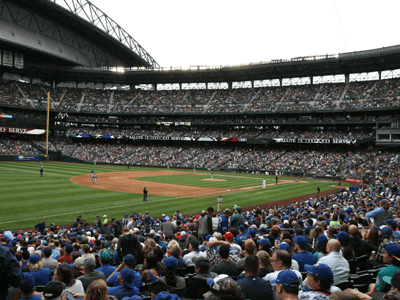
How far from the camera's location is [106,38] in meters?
79.7

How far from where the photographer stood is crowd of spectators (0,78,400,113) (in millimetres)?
62522

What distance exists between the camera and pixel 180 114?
76.4 meters

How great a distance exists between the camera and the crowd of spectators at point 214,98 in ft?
205

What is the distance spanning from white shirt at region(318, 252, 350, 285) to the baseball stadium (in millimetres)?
30067

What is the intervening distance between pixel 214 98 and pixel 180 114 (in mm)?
11343

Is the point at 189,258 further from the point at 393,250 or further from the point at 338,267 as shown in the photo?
the point at 393,250

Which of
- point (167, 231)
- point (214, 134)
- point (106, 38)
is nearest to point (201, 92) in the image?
point (214, 134)

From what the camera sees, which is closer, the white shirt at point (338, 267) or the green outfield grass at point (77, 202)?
the white shirt at point (338, 267)

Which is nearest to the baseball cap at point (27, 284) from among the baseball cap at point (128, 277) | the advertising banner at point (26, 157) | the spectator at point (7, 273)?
the spectator at point (7, 273)

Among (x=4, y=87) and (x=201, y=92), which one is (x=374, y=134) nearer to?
(x=201, y=92)

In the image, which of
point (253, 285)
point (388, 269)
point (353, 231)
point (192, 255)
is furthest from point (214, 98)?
point (253, 285)

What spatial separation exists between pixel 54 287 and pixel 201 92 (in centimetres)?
8269

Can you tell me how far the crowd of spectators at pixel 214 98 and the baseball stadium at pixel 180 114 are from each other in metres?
0.38

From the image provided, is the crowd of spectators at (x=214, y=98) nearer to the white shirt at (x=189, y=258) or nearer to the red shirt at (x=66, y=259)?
the white shirt at (x=189, y=258)
